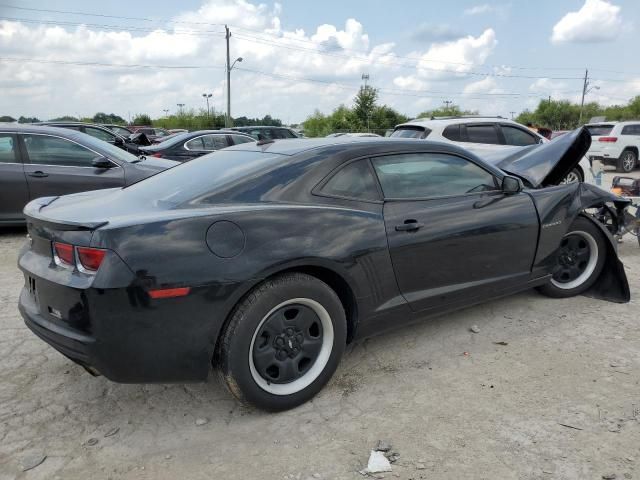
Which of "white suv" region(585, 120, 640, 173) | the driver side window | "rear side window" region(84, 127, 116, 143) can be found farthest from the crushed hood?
"white suv" region(585, 120, 640, 173)

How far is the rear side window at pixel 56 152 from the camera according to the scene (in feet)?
22.2

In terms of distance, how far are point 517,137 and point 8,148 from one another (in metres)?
8.80

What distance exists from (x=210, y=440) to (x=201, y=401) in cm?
41

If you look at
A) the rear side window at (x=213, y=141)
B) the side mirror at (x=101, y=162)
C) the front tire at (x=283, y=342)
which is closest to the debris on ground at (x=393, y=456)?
the front tire at (x=283, y=342)

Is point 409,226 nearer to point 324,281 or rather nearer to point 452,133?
point 324,281

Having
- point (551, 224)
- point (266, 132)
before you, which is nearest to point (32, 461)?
point (551, 224)

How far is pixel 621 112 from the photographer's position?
2494 inches

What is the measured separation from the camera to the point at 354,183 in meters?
3.18

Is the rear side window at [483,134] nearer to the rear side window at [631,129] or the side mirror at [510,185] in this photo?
the side mirror at [510,185]

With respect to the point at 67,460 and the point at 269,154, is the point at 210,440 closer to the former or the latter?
the point at 67,460

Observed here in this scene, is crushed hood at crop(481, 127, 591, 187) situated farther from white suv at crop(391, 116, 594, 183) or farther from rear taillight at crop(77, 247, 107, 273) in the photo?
white suv at crop(391, 116, 594, 183)

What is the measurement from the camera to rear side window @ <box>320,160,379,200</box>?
10.1 feet

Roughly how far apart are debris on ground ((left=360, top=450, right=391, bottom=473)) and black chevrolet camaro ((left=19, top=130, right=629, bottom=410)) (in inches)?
22.6

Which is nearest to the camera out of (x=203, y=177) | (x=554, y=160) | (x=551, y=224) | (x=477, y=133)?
(x=203, y=177)
